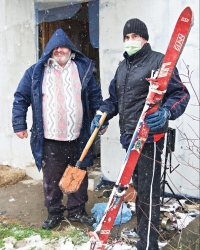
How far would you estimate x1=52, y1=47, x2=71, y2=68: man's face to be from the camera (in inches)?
152

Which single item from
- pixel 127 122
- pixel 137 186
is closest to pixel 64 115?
pixel 127 122

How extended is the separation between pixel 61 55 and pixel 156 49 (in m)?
1.43

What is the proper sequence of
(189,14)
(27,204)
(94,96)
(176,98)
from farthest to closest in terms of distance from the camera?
(27,204) < (94,96) < (176,98) < (189,14)

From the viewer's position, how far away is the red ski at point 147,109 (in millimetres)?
2508

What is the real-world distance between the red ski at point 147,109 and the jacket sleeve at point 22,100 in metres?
1.70

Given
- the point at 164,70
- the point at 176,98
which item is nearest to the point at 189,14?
the point at 164,70

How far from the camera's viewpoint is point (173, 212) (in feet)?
14.0

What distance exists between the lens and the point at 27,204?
482cm

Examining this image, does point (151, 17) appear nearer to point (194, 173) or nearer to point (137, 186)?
point (194, 173)

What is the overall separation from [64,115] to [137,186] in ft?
3.89

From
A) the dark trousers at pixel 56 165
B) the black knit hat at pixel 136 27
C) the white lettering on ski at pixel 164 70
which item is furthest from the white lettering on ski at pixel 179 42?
the dark trousers at pixel 56 165

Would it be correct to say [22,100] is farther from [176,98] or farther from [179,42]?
[179,42]

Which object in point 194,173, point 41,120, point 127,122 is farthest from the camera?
point 194,173

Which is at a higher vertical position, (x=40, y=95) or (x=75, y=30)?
(x=75, y=30)
